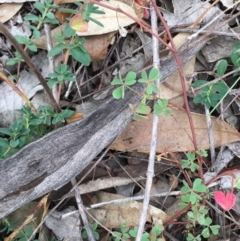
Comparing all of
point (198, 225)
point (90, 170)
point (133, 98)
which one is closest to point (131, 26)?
point (133, 98)

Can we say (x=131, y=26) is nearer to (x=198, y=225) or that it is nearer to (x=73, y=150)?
(x=73, y=150)

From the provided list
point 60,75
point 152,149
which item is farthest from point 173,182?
point 60,75

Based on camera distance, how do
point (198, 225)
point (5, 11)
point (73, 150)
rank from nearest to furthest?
point (73, 150) → point (198, 225) → point (5, 11)

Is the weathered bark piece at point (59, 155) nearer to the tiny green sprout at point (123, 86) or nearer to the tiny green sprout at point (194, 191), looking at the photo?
the tiny green sprout at point (123, 86)

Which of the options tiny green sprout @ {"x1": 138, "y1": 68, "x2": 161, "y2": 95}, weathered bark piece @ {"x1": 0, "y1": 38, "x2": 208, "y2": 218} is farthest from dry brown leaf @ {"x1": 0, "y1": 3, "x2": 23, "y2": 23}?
tiny green sprout @ {"x1": 138, "y1": 68, "x2": 161, "y2": 95}

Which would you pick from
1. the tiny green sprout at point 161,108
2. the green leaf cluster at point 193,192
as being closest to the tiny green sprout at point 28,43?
the tiny green sprout at point 161,108

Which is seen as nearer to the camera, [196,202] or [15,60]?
[196,202]

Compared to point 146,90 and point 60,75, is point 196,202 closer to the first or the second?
point 146,90
